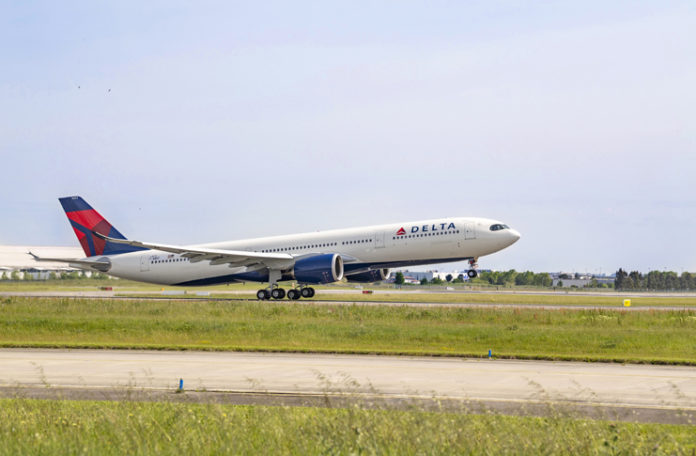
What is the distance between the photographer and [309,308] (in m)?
41.9

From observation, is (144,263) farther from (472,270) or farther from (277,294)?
(472,270)

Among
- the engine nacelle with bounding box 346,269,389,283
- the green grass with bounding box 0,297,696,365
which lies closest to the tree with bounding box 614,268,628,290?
the engine nacelle with bounding box 346,269,389,283

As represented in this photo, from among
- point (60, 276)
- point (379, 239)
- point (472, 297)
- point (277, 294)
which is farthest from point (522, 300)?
point (60, 276)

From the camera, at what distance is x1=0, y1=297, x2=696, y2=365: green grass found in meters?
26.5

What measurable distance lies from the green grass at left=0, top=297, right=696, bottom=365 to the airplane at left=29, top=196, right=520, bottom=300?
10.0 metres

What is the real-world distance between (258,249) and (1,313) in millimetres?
21759

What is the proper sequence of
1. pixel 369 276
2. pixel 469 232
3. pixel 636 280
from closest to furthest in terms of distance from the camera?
pixel 469 232 → pixel 369 276 → pixel 636 280

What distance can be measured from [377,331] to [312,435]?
827 inches

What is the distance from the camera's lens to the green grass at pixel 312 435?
8922mm

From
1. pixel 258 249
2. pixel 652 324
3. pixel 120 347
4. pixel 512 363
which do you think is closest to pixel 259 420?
pixel 512 363

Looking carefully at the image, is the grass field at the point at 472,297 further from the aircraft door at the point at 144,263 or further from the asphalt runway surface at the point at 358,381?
the asphalt runway surface at the point at 358,381

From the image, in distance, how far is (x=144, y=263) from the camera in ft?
200

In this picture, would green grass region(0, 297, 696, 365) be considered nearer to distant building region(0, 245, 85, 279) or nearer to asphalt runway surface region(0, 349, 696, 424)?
asphalt runway surface region(0, 349, 696, 424)

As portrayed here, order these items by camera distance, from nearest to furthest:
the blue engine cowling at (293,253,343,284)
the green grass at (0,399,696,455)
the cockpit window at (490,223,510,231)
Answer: the green grass at (0,399,696,455) → the blue engine cowling at (293,253,343,284) → the cockpit window at (490,223,510,231)
